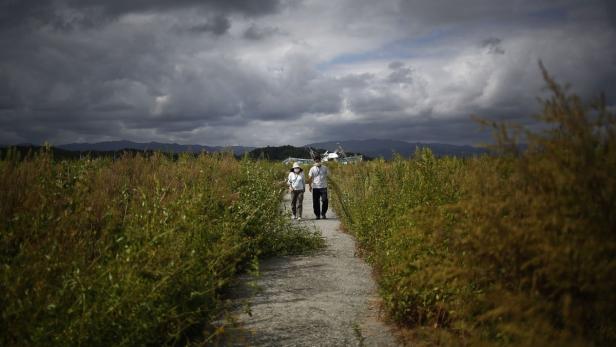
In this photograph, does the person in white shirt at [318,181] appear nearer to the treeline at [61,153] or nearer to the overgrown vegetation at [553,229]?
the treeline at [61,153]

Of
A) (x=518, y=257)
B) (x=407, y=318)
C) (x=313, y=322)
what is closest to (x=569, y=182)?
(x=518, y=257)

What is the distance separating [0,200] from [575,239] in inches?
207

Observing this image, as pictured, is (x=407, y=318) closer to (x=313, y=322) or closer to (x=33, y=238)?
(x=313, y=322)

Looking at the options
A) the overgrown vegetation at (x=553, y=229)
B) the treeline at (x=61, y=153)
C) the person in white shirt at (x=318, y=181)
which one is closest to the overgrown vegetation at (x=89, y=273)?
the treeline at (x=61, y=153)

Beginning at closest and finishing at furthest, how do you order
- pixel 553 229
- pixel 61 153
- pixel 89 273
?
pixel 553 229 → pixel 89 273 → pixel 61 153

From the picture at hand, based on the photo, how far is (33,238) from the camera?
4.13 meters

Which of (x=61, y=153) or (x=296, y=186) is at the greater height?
(x=61, y=153)

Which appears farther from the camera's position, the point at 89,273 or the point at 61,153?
the point at 61,153

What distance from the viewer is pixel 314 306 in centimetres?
565

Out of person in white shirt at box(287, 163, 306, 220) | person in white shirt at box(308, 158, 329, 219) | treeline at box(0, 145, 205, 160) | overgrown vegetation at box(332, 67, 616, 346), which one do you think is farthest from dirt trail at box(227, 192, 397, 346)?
person in white shirt at box(287, 163, 306, 220)

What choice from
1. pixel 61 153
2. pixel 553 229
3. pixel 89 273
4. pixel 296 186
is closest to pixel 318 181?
pixel 296 186

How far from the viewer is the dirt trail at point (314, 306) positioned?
4656mm

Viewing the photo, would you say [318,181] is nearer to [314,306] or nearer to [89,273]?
[314,306]

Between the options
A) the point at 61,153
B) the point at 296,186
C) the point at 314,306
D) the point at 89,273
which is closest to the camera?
the point at 89,273
